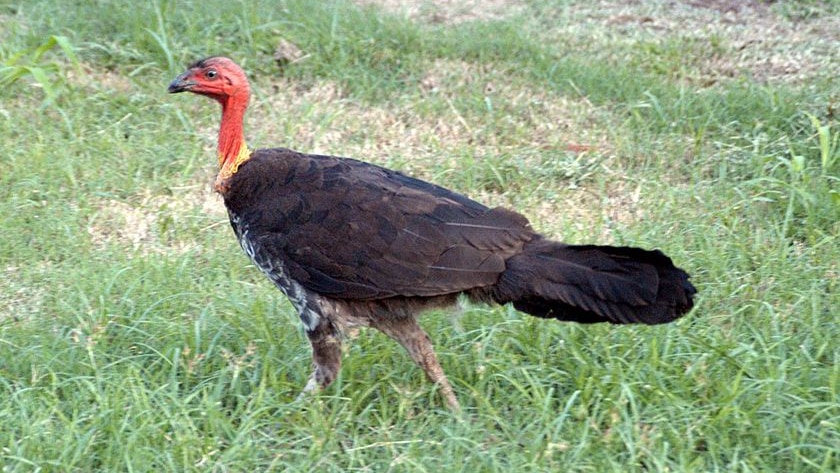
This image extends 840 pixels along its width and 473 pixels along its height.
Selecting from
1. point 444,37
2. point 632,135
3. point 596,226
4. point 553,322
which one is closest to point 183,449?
point 553,322

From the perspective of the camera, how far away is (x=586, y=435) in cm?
422

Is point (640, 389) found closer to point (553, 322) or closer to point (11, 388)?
point (553, 322)

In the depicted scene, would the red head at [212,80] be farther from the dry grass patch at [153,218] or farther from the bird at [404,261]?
the dry grass patch at [153,218]

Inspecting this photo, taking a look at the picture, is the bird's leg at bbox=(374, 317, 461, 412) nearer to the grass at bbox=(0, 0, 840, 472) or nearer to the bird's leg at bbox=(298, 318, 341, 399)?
the grass at bbox=(0, 0, 840, 472)

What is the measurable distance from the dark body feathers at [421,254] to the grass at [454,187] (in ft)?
1.35

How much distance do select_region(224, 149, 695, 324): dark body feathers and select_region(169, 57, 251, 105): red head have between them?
49 centimetres

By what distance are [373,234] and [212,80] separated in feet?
3.69

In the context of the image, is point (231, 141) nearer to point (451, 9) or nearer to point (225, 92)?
point (225, 92)

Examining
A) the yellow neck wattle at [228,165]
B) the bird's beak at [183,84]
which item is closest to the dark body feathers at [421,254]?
the yellow neck wattle at [228,165]

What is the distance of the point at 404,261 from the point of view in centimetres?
446

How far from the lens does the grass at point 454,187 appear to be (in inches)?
169

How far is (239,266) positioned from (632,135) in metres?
2.75

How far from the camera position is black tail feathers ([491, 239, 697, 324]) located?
4250 mm

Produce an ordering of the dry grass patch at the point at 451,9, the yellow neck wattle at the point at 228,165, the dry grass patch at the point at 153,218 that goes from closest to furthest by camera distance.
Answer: the yellow neck wattle at the point at 228,165, the dry grass patch at the point at 153,218, the dry grass patch at the point at 451,9
